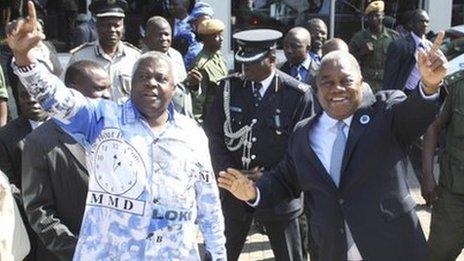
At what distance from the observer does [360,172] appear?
10.2 feet

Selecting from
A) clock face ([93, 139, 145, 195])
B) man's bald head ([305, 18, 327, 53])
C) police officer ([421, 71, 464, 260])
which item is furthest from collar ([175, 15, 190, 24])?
clock face ([93, 139, 145, 195])

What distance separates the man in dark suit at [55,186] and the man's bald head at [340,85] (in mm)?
1161

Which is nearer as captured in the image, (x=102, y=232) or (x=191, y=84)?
(x=102, y=232)

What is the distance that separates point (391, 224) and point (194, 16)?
4997 millimetres

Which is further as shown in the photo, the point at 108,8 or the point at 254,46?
the point at 108,8

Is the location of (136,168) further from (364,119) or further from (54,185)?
(364,119)

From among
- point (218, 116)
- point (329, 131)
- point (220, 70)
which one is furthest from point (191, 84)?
point (329, 131)

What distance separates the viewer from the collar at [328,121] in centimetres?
321

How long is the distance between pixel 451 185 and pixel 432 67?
1.73m

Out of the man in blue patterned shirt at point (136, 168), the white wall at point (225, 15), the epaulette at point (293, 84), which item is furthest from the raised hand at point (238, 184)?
the white wall at point (225, 15)

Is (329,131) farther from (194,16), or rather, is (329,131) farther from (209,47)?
(194,16)

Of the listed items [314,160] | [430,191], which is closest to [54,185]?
[314,160]

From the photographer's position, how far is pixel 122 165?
9.40ft

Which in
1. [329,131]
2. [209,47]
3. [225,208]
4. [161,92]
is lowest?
[225,208]
